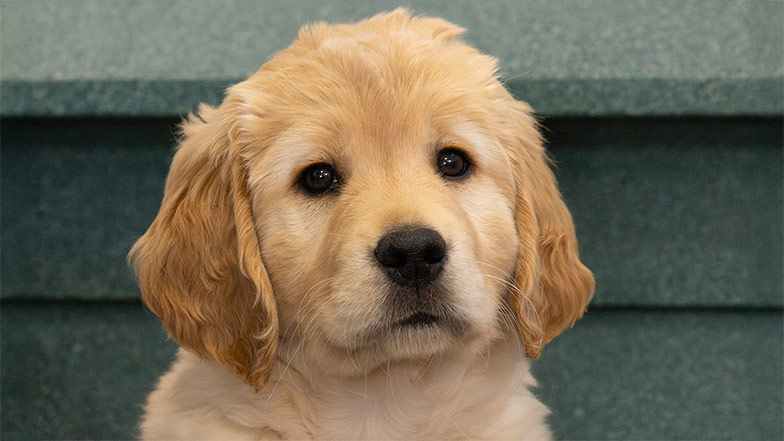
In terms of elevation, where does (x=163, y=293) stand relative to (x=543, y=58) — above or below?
below

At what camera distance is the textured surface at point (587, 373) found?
2695 millimetres

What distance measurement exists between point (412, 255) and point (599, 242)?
1393mm

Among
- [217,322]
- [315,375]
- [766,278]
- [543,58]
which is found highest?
[543,58]

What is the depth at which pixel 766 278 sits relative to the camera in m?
2.70

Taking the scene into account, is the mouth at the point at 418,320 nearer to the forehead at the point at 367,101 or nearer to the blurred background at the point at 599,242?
the forehead at the point at 367,101

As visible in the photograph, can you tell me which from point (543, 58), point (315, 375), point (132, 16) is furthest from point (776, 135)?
point (132, 16)

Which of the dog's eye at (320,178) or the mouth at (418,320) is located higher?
the dog's eye at (320,178)

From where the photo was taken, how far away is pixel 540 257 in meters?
1.89

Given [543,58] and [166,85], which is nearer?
[166,85]

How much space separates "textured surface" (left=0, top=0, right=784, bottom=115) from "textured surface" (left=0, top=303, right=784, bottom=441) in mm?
733

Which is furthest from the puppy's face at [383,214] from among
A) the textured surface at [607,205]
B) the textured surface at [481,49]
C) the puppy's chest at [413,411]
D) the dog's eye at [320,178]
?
the textured surface at [607,205]

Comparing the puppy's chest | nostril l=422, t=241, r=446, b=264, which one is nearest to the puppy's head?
nostril l=422, t=241, r=446, b=264

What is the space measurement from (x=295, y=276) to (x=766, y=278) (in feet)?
5.86

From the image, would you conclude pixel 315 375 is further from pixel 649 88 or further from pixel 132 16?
pixel 132 16
